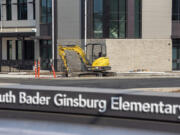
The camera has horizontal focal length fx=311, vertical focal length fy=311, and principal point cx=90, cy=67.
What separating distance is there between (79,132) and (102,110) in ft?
2.22

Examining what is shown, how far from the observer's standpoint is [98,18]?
31.0 meters

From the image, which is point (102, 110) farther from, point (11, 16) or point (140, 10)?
point (11, 16)

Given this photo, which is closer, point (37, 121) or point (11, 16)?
point (37, 121)

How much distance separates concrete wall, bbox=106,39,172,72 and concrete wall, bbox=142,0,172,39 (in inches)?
28.4

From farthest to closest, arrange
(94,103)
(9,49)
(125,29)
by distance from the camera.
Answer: (9,49)
(125,29)
(94,103)

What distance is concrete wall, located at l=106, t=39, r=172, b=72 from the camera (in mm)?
30844

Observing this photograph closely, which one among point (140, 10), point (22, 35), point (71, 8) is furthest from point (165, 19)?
point (22, 35)

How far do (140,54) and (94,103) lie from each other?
2490 centimetres

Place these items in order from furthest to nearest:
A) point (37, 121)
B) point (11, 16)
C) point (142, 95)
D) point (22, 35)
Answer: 1. point (11, 16)
2. point (22, 35)
3. point (37, 121)
4. point (142, 95)

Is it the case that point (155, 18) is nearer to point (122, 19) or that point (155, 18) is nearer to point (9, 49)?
point (122, 19)

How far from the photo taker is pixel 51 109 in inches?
283

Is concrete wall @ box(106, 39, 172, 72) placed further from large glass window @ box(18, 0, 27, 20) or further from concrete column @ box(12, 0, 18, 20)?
concrete column @ box(12, 0, 18, 20)

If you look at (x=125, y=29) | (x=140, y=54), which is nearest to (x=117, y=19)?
(x=125, y=29)

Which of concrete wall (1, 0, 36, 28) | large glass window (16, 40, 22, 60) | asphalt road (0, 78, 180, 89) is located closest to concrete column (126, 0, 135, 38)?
concrete wall (1, 0, 36, 28)
